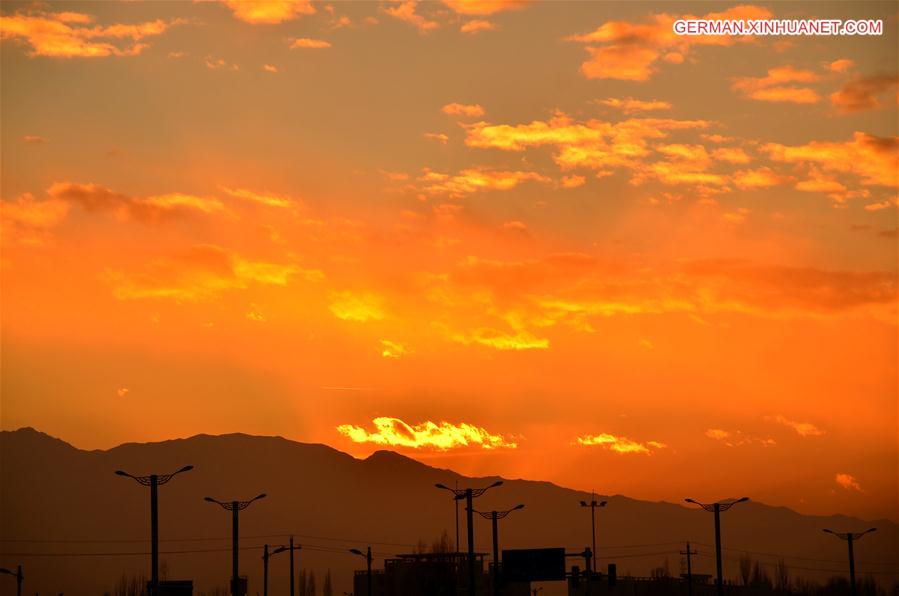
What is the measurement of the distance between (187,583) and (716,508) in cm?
6593

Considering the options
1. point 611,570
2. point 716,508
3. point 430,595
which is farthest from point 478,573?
point 716,508

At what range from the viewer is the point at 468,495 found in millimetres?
112750

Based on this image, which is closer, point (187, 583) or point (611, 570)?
point (611, 570)

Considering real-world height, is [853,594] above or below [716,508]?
below

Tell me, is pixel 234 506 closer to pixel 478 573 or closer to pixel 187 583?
pixel 187 583

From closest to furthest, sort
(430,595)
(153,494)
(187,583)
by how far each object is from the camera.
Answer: (153,494), (187,583), (430,595)

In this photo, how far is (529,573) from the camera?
439ft

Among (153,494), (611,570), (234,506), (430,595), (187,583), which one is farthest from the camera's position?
(430,595)

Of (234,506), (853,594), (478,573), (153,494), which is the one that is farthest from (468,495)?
(478,573)

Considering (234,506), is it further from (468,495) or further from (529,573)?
(529,573)

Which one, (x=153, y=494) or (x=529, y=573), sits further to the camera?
(x=529, y=573)

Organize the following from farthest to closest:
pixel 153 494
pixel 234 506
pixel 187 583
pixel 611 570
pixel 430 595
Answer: pixel 430 595 < pixel 187 583 < pixel 611 570 < pixel 234 506 < pixel 153 494

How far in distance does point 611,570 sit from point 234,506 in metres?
39.0

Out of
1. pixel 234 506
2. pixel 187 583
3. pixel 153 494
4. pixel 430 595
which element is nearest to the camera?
pixel 153 494
